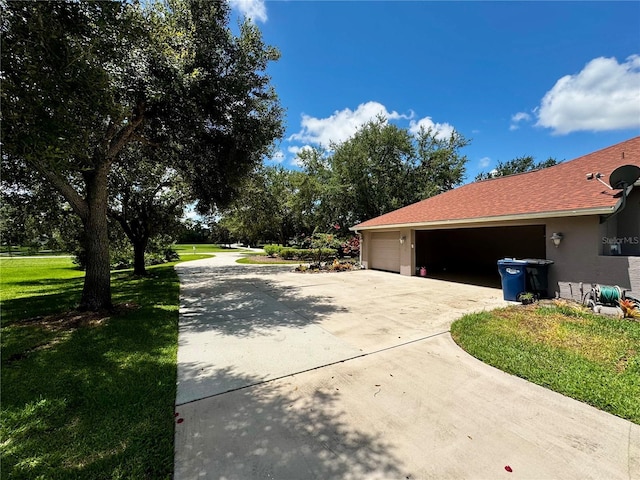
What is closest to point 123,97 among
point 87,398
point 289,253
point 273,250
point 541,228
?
point 87,398

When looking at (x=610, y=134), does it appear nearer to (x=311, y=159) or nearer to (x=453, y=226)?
(x=453, y=226)

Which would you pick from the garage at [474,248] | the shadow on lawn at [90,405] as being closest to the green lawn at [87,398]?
the shadow on lawn at [90,405]

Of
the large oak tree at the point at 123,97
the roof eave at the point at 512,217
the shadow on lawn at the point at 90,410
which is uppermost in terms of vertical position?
the large oak tree at the point at 123,97

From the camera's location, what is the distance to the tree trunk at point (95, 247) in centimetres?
673

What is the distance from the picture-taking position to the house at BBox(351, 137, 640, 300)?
6.95 meters

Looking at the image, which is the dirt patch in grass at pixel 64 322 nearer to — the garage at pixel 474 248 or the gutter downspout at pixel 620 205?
the gutter downspout at pixel 620 205

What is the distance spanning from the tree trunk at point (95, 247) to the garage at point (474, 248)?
1255 centimetres

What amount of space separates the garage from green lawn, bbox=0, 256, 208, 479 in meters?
12.2

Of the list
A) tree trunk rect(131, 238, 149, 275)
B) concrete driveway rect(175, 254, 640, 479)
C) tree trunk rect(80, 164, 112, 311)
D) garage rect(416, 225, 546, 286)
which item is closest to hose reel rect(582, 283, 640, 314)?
concrete driveway rect(175, 254, 640, 479)

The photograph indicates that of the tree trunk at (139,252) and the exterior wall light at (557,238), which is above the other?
the exterior wall light at (557,238)

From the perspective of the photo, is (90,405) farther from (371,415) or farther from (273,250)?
(273,250)

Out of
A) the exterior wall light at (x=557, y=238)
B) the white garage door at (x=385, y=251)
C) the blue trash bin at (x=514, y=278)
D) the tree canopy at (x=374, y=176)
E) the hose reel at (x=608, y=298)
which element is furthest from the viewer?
the tree canopy at (x=374, y=176)

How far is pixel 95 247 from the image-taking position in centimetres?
675

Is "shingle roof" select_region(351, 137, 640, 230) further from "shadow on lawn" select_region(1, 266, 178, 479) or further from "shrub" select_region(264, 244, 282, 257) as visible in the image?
"shrub" select_region(264, 244, 282, 257)
